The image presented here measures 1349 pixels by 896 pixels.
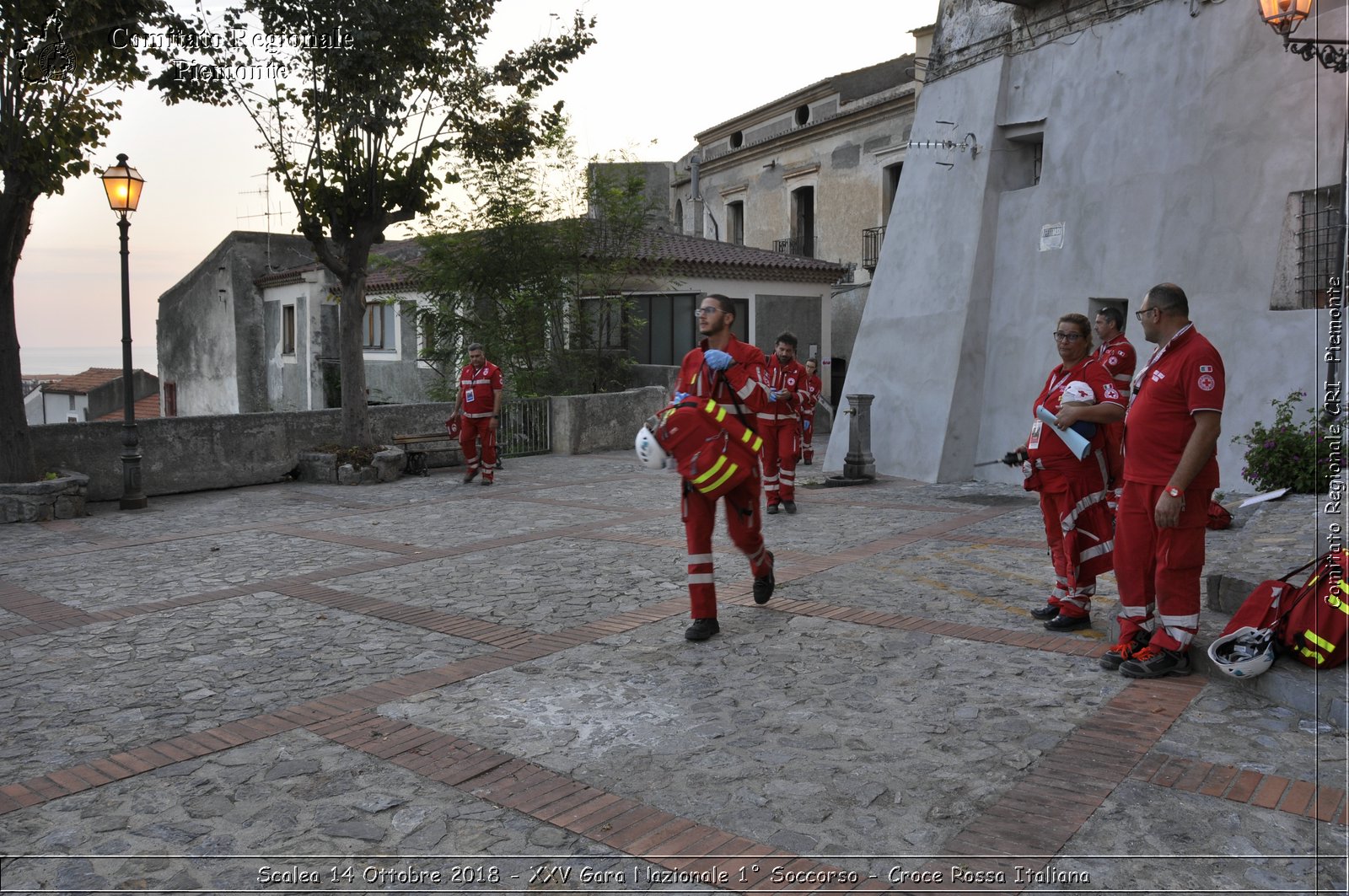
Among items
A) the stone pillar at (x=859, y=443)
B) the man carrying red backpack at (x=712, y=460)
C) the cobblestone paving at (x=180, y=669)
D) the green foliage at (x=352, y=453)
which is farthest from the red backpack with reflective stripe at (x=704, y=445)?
the green foliage at (x=352, y=453)

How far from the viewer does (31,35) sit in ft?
36.2

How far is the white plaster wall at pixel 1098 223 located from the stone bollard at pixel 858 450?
824mm

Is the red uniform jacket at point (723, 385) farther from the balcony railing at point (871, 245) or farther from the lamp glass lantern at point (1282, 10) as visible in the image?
the balcony railing at point (871, 245)

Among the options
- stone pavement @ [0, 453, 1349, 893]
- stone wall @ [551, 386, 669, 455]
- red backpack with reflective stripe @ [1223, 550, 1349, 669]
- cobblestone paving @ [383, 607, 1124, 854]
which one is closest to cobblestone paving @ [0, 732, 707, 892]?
stone pavement @ [0, 453, 1349, 893]

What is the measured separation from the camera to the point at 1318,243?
10.1m

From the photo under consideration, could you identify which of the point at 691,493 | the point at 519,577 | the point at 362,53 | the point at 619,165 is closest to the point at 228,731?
the point at 691,493

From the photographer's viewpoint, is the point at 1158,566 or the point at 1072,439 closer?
the point at 1158,566

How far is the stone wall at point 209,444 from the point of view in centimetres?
1255

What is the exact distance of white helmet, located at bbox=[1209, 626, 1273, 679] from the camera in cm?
→ 460

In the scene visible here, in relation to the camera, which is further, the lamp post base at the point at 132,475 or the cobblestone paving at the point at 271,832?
the lamp post base at the point at 132,475

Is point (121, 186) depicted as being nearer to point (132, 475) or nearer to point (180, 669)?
point (132, 475)

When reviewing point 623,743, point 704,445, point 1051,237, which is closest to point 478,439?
point 1051,237

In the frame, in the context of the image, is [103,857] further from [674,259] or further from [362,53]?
[674,259]

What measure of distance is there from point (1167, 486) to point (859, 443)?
9194mm
